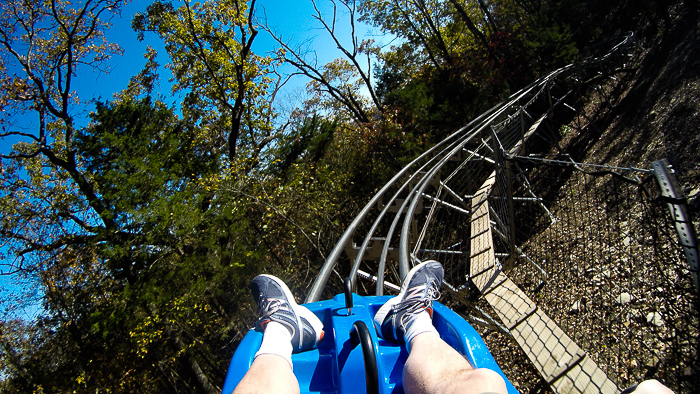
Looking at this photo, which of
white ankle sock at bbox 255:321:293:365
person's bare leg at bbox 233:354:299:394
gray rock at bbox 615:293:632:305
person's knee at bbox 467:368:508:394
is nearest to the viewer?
person's knee at bbox 467:368:508:394

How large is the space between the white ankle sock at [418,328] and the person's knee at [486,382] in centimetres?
30

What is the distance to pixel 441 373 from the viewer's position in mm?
1113

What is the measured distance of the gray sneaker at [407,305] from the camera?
1.45 metres

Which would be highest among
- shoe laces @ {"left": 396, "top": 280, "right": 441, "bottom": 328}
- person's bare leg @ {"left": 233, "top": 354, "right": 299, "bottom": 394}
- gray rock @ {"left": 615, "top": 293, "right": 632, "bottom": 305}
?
person's bare leg @ {"left": 233, "top": 354, "right": 299, "bottom": 394}

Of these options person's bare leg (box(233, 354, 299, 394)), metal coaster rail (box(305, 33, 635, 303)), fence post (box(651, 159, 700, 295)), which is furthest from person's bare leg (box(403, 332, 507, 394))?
metal coaster rail (box(305, 33, 635, 303))

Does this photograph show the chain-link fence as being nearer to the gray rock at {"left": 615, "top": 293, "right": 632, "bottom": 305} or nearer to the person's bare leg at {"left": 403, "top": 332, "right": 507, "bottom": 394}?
the gray rock at {"left": 615, "top": 293, "right": 632, "bottom": 305}

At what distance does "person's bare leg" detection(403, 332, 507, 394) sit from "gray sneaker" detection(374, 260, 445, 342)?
0.13 m

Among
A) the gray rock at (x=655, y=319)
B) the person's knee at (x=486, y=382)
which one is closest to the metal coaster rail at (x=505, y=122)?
the person's knee at (x=486, y=382)

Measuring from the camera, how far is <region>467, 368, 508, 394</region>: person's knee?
39.0 inches

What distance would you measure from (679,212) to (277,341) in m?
1.68

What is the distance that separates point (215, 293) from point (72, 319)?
3678mm

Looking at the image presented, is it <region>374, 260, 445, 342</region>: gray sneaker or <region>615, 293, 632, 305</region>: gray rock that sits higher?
<region>374, 260, 445, 342</region>: gray sneaker

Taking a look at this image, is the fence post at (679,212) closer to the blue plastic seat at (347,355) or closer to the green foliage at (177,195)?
the blue plastic seat at (347,355)

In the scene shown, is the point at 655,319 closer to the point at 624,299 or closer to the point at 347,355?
the point at 624,299
